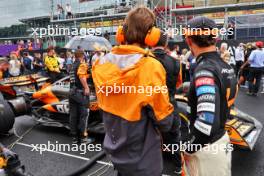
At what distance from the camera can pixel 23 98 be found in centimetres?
686

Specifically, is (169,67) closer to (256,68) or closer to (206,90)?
(206,90)

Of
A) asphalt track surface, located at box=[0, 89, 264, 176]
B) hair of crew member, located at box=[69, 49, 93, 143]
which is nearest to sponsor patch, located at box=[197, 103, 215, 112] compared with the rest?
asphalt track surface, located at box=[0, 89, 264, 176]

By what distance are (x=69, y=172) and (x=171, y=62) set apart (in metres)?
2.02

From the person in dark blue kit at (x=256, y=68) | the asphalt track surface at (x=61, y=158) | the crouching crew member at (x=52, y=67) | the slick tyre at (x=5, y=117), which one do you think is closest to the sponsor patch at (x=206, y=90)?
the asphalt track surface at (x=61, y=158)

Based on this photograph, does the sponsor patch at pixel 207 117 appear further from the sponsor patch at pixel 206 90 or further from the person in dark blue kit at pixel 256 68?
the person in dark blue kit at pixel 256 68

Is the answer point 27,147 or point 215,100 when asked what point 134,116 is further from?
point 27,147

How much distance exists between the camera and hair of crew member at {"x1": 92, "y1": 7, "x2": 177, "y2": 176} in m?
1.94

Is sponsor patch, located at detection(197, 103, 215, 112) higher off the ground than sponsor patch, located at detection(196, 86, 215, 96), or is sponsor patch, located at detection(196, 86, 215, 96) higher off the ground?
sponsor patch, located at detection(196, 86, 215, 96)

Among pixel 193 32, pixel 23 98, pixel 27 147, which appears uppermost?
pixel 193 32

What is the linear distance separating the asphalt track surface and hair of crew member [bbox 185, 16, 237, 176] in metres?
2.46

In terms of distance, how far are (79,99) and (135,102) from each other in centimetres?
354

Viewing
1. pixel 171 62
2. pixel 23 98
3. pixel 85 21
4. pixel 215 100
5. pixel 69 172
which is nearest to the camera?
pixel 215 100

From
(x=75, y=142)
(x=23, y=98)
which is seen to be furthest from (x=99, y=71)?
(x=23, y=98)

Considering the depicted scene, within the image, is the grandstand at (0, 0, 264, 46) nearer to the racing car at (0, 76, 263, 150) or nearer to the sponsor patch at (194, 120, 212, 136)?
the racing car at (0, 76, 263, 150)
